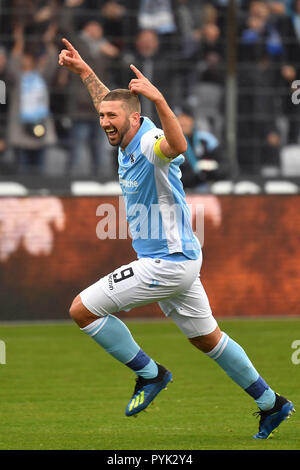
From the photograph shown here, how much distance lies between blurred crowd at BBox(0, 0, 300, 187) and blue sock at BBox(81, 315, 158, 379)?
689cm

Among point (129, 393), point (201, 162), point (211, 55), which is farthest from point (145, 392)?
point (211, 55)

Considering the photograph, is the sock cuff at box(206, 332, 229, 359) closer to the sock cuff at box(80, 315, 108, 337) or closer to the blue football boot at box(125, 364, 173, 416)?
the blue football boot at box(125, 364, 173, 416)

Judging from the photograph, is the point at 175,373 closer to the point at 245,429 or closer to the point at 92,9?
the point at 245,429

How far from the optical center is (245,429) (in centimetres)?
715

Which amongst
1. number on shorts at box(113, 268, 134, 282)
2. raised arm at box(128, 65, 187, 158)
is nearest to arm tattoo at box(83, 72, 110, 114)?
raised arm at box(128, 65, 187, 158)

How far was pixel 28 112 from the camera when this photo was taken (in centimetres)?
1388

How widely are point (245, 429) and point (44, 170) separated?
7.27 meters

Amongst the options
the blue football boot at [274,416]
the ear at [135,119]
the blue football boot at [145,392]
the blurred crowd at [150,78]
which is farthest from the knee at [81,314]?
the blurred crowd at [150,78]

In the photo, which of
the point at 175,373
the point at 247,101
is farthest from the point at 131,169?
the point at 247,101

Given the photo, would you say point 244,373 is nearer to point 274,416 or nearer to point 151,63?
point 274,416

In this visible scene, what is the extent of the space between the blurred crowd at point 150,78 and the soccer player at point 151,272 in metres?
6.94

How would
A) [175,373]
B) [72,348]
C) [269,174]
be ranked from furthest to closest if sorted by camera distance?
1. [269,174]
2. [72,348]
3. [175,373]

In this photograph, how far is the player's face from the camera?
21.6 ft

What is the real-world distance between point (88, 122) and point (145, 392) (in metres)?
7.58
